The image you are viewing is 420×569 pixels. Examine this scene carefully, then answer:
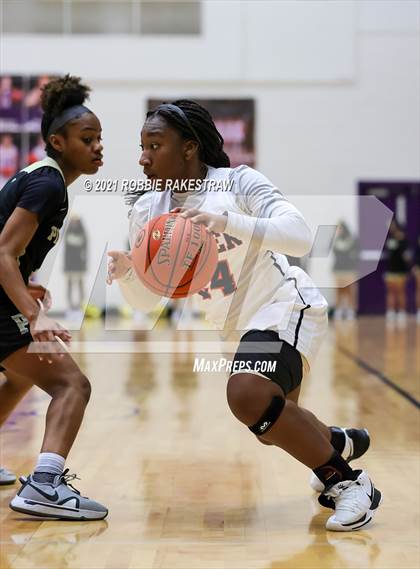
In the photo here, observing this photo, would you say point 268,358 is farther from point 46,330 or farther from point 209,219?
point 46,330

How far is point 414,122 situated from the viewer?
1628 cm

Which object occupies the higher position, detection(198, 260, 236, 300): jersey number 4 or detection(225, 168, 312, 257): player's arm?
detection(225, 168, 312, 257): player's arm

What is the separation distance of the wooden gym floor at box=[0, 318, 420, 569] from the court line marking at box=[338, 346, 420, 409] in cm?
2

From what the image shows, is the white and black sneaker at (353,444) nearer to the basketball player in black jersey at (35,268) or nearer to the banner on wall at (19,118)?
the basketball player in black jersey at (35,268)

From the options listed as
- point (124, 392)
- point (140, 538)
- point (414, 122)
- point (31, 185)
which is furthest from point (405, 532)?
point (414, 122)

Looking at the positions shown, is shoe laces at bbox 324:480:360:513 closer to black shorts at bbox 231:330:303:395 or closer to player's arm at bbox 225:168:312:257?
black shorts at bbox 231:330:303:395

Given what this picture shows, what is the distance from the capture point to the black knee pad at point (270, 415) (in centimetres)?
308

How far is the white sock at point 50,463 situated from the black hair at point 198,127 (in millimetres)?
1221

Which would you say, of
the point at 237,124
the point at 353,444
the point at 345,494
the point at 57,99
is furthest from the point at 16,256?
the point at 237,124

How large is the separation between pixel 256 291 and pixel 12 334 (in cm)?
93

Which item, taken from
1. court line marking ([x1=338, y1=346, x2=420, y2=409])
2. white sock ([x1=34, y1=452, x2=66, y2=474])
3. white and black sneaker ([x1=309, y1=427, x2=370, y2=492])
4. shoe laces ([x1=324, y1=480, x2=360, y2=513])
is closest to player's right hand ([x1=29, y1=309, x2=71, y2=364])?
white sock ([x1=34, y1=452, x2=66, y2=474])

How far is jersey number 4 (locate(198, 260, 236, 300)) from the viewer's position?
3303 millimetres

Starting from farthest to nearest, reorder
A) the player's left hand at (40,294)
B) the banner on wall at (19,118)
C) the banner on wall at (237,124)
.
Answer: the banner on wall at (237,124) < the banner on wall at (19,118) < the player's left hand at (40,294)

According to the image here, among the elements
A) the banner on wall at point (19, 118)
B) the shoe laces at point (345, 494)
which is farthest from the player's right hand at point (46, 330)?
the banner on wall at point (19, 118)
